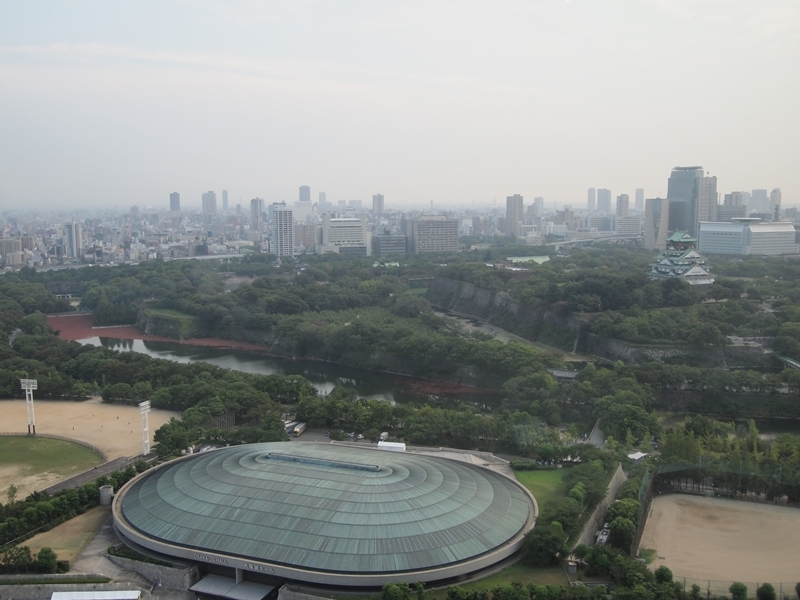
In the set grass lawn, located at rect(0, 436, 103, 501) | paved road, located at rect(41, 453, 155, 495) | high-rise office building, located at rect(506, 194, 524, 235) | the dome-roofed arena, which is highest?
high-rise office building, located at rect(506, 194, 524, 235)

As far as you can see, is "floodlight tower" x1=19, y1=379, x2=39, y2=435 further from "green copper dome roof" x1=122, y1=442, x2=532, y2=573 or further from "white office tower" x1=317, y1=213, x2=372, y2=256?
"white office tower" x1=317, y1=213, x2=372, y2=256

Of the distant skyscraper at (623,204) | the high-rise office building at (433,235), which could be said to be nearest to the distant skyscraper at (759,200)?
the distant skyscraper at (623,204)

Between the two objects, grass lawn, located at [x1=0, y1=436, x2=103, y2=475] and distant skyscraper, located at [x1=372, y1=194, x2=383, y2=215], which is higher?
distant skyscraper, located at [x1=372, y1=194, x2=383, y2=215]

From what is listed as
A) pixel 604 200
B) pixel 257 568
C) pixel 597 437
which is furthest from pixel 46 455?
pixel 604 200

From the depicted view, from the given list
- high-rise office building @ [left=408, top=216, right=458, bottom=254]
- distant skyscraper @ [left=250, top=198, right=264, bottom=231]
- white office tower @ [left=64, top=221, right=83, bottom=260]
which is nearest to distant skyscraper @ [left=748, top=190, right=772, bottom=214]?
high-rise office building @ [left=408, top=216, right=458, bottom=254]

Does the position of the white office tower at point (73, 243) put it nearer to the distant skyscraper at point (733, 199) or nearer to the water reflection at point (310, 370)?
the water reflection at point (310, 370)

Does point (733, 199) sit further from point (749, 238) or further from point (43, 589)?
point (43, 589)
